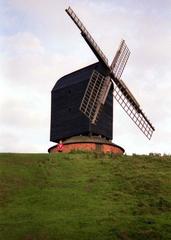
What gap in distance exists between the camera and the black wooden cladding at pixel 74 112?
54.9 metres

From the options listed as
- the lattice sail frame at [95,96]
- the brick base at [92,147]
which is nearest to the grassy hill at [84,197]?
the brick base at [92,147]

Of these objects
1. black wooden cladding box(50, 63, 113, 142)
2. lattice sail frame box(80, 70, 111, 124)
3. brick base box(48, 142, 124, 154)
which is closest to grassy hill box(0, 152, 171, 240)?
brick base box(48, 142, 124, 154)

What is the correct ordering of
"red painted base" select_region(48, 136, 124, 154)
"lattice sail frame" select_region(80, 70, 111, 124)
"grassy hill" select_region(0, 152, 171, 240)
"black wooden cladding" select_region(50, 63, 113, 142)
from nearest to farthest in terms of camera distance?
"grassy hill" select_region(0, 152, 171, 240) → "lattice sail frame" select_region(80, 70, 111, 124) → "red painted base" select_region(48, 136, 124, 154) → "black wooden cladding" select_region(50, 63, 113, 142)

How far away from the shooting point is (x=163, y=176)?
39281mm

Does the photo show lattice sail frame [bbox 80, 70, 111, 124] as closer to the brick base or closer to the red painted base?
the red painted base

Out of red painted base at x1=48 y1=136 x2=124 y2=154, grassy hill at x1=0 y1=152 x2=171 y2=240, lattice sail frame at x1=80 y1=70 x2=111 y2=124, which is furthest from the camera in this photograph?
red painted base at x1=48 y1=136 x2=124 y2=154

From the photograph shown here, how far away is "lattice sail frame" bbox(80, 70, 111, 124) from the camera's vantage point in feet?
176

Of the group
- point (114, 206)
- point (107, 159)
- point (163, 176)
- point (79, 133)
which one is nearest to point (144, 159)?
point (107, 159)

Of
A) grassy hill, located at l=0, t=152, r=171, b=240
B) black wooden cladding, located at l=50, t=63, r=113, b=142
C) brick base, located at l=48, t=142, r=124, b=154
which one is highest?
black wooden cladding, located at l=50, t=63, r=113, b=142

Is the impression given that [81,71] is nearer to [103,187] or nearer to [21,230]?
[103,187]

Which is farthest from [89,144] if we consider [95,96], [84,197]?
[84,197]

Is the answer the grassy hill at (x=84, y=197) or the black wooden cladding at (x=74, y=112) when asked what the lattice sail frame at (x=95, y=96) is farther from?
the grassy hill at (x=84, y=197)

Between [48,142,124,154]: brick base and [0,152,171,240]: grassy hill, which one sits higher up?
[48,142,124,154]: brick base

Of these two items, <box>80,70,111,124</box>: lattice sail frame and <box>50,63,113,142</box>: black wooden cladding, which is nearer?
<box>80,70,111,124</box>: lattice sail frame
